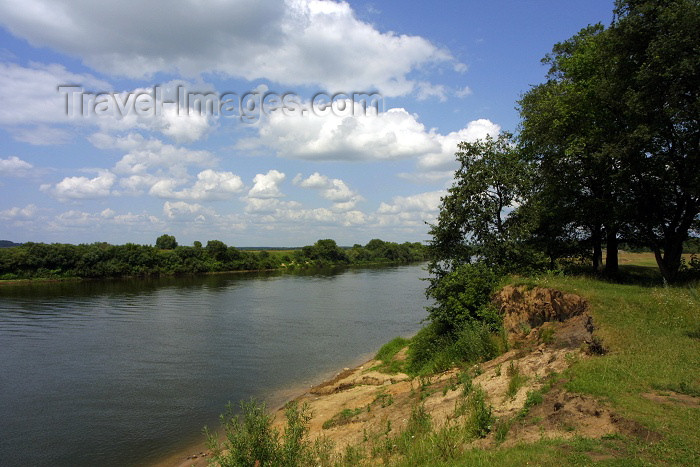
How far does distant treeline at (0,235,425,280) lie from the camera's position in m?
76.6

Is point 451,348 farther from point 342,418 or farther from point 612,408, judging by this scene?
point 612,408

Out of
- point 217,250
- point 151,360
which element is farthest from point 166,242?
point 151,360

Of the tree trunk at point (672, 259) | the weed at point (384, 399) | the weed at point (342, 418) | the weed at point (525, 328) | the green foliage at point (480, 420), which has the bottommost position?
the weed at point (342, 418)

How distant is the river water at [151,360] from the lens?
55.7 ft

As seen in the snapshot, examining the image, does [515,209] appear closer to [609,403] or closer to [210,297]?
[609,403]

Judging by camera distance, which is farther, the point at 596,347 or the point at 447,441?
the point at 596,347

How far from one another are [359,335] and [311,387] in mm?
12758

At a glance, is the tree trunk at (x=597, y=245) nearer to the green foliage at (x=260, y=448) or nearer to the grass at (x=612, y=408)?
the grass at (x=612, y=408)

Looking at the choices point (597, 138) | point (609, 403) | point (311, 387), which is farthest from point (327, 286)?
point (609, 403)

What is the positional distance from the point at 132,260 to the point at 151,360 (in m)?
68.2

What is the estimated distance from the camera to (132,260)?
8756 cm

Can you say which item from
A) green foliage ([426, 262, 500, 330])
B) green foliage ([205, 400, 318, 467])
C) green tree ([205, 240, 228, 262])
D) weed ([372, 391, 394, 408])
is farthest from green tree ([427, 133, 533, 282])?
green tree ([205, 240, 228, 262])

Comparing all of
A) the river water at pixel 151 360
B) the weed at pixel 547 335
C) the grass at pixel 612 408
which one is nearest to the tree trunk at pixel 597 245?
the grass at pixel 612 408

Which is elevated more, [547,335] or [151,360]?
[547,335]
